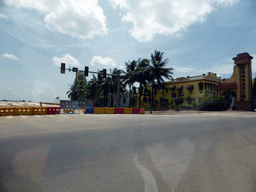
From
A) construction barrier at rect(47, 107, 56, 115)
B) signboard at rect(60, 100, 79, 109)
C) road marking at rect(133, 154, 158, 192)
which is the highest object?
signboard at rect(60, 100, 79, 109)

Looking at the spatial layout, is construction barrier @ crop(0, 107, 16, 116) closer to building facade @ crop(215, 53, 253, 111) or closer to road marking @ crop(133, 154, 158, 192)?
road marking @ crop(133, 154, 158, 192)

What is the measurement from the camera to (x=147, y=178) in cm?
327

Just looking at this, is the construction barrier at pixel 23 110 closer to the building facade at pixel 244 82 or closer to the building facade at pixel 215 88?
the building facade at pixel 215 88

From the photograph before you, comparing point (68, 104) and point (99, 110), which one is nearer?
point (68, 104)

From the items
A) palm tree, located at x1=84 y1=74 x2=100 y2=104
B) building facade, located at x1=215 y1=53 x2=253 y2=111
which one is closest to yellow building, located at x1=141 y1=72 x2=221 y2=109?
building facade, located at x1=215 y1=53 x2=253 y2=111

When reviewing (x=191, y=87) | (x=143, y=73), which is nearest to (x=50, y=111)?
(x=143, y=73)

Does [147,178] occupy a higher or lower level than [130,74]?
lower

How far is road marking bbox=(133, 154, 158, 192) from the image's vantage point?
114 inches

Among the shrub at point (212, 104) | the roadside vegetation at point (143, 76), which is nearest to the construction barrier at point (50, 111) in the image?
the roadside vegetation at point (143, 76)

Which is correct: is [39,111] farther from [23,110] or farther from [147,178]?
[147,178]

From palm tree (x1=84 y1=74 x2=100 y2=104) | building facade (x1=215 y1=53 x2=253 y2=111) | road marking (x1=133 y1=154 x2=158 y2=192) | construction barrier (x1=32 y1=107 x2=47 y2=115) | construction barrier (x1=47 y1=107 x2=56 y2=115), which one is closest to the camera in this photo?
road marking (x1=133 y1=154 x2=158 y2=192)

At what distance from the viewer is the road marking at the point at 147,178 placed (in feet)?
9.54

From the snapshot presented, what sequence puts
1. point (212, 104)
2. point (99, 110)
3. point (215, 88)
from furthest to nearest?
point (215, 88) → point (212, 104) → point (99, 110)

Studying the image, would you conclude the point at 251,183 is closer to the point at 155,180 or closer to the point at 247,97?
the point at 155,180
